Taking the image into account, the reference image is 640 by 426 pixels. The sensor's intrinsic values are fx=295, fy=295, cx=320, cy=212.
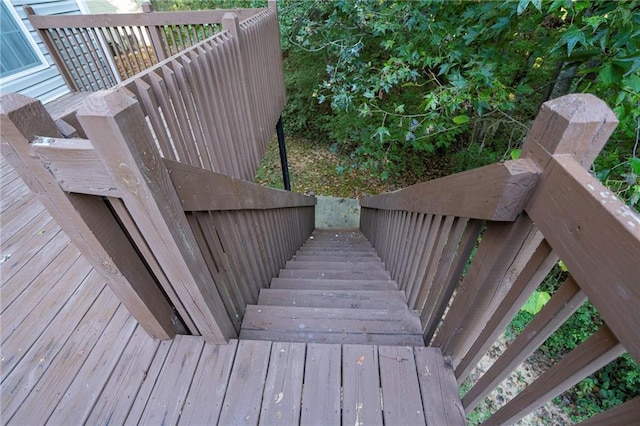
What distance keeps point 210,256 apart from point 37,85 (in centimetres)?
525

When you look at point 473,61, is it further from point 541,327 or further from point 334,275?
point 541,327

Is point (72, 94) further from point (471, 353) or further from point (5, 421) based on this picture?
point (471, 353)

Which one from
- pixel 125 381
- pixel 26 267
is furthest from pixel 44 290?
pixel 125 381

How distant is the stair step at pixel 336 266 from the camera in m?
3.34

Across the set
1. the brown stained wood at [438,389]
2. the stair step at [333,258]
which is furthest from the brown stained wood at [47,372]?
the stair step at [333,258]

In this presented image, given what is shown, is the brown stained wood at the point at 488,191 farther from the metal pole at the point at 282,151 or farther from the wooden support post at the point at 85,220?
the metal pole at the point at 282,151

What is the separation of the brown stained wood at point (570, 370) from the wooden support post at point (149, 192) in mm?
1189

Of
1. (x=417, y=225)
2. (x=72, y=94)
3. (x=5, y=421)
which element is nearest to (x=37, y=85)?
(x=72, y=94)

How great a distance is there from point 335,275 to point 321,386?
5.67ft

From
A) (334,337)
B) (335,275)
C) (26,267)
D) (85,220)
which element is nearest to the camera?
(85,220)

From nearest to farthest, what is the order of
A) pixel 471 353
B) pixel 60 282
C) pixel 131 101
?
pixel 131 101, pixel 471 353, pixel 60 282

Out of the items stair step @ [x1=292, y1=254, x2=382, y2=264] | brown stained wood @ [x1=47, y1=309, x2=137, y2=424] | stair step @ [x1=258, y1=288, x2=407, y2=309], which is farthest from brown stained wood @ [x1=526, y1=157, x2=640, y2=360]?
stair step @ [x1=292, y1=254, x2=382, y2=264]

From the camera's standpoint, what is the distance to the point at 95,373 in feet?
4.59

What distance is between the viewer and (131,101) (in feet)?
2.73
